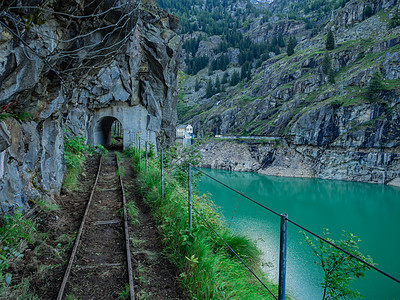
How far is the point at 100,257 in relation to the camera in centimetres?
392

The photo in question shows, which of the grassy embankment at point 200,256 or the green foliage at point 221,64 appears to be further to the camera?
the green foliage at point 221,64

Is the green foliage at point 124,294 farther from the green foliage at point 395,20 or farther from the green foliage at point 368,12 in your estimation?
the green foliage at point 368,12

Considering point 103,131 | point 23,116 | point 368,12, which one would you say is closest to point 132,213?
point 23,116

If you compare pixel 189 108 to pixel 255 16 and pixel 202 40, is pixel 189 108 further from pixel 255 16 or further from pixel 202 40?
pixel 255 16

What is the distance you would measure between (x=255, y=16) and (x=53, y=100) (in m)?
190

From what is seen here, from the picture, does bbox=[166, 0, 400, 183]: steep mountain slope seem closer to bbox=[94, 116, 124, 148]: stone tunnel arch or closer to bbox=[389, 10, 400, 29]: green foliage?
bbox=[389, 10, 400, 29]: green foliage

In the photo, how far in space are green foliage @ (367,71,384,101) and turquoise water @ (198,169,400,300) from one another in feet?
50.8

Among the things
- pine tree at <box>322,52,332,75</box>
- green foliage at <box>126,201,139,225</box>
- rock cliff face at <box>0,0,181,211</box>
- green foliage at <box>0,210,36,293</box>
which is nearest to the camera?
green foliage at <box>0,210,36,293</box>

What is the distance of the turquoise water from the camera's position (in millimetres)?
→ 9788

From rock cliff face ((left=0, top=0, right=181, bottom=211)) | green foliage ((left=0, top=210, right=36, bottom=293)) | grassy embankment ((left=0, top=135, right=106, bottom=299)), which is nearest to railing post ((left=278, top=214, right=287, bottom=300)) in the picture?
grassy embankment ((left=0, top=135, right=106, bottom=299))

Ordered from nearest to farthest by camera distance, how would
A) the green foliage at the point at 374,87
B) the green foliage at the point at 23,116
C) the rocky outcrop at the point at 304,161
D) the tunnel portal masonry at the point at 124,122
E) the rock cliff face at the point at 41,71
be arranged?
the rock cliff face at the point at 41,71 → the green foliage at the point at 23,116 → the tunnel portal masonry at the point at 124,122 → the rocky outcrop at the point at 304,161 → the green foliage at the point at 374,87

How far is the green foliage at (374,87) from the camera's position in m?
39.3

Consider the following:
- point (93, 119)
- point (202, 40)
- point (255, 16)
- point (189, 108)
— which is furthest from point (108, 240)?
point (255, 16)

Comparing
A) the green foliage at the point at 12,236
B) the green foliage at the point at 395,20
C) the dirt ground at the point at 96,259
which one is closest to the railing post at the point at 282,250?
the dirt ground at the point at 96,259
